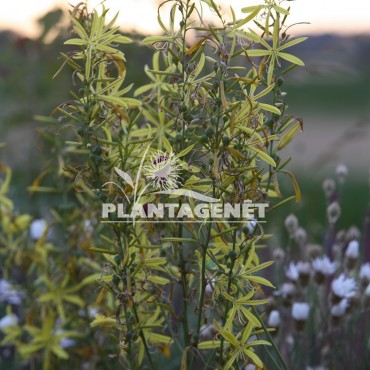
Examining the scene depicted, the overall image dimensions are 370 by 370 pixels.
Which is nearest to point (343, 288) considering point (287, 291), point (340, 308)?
point (340, 308)

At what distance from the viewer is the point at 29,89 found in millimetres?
3887

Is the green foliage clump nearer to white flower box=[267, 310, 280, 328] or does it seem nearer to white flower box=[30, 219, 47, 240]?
white flower box=[267, 310, 280, 328]

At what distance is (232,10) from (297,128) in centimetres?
24

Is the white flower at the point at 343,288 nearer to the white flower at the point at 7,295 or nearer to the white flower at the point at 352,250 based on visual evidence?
the white flower at the point at 352,250

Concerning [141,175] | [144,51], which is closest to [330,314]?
[141,175]

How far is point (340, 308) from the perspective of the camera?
212 centimetres

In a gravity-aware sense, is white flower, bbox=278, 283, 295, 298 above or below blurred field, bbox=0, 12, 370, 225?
below

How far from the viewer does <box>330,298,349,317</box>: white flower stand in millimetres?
2113

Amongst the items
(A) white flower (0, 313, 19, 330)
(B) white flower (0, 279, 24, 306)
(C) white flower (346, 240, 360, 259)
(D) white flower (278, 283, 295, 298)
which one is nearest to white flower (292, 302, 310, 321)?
(D) white flower (278, 283, 295, 298)

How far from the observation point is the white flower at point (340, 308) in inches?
83.2

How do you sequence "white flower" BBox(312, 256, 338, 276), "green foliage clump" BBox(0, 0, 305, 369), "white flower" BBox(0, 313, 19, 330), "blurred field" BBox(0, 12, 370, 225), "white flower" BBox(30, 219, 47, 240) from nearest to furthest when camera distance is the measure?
"green foliage clump" BBox(0, 0, 305, 369)
"white flower" BBox(312, 256, 338, 276)
"white flower" BBox(0, 313, 19, 330)
"white flower" BBox(30, 219, 47, 240)
"blurred field" BBox(0, 12, 370, 225)

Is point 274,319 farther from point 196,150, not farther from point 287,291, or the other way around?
point 196,150

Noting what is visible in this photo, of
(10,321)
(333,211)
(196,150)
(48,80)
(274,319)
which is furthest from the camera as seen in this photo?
(48,80)

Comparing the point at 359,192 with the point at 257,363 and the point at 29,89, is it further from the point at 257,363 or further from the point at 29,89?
the point at 257,363
